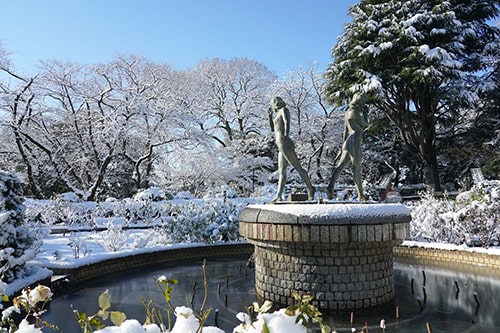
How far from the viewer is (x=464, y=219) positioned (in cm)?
779

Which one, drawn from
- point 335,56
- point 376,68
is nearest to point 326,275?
point 376,68

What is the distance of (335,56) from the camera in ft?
65.1

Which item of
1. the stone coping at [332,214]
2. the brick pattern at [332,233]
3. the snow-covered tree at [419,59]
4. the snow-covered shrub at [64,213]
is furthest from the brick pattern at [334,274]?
the snow-covered tree at [419,59]

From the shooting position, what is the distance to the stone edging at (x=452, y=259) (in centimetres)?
658

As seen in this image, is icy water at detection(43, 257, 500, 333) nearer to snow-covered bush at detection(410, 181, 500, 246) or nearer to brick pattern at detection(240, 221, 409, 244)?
brick pattern at detection(240, 221, 409, 244)

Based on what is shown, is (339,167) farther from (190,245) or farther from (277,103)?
(190,245)

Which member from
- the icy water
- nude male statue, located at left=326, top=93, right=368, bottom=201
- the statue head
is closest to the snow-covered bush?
the icy water

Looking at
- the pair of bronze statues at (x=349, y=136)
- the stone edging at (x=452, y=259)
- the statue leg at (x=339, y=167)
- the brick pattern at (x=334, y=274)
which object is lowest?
the stone edging at (x=452, y=259)

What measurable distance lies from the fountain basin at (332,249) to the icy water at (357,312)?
0.86 ft

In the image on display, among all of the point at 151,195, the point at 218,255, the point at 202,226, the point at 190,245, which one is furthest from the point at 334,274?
the point at 151,195

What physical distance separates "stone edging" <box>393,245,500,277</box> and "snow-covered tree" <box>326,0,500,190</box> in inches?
393

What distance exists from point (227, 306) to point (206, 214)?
4386mm

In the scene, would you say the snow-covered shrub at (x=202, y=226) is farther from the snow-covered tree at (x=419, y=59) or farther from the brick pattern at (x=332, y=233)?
the snow-covered tree at (x=419, y=59)

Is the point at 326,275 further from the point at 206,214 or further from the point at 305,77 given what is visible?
the point at 305,77
